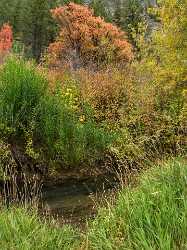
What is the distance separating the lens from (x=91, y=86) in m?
17.0

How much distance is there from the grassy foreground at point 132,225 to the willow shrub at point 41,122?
259 inches

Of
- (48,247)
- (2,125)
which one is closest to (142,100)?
(2,125)

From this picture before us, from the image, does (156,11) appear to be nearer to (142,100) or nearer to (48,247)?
(142,100)

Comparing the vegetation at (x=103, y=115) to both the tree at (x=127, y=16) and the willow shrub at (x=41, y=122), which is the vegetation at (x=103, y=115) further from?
the tree at (x=127, y=16)

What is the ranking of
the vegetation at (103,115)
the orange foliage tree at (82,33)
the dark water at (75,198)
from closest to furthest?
1. the dark water at (75,198)
2. the vegetation at (103,115)
3. the orange foliage tree at (82,33)

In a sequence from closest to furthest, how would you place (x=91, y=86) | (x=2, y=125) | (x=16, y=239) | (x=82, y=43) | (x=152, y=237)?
(x=152, y=237)
(x=16, y=239)
(x=2, y=125)
(x=91, y=86)
(x=82, y=43)

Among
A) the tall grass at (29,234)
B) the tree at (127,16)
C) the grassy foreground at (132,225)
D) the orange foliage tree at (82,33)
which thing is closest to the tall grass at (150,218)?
the grassy foreground at (132,225)

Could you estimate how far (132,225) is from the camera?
6.32 metres

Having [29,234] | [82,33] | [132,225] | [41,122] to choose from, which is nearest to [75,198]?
[41,122]

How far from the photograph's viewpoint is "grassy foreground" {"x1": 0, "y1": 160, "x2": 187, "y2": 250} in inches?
235

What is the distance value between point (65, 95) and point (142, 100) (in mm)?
2261

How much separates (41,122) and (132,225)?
8178 mm

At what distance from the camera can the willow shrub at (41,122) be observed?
13758 millimetres

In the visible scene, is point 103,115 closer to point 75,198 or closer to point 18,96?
point 18,96
